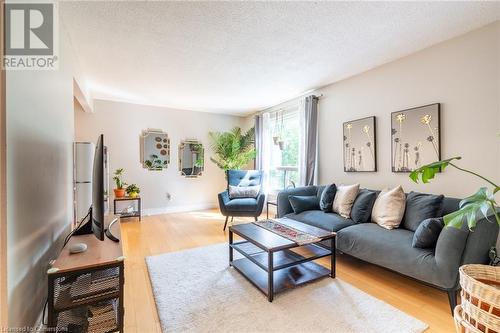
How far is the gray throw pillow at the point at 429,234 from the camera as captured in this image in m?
1.79

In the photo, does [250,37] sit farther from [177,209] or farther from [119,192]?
[177,209]

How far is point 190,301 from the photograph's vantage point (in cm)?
180

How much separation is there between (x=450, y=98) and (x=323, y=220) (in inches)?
70.7

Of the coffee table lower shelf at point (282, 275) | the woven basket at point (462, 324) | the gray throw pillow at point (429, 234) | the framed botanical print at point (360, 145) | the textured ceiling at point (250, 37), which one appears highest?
the textured ceiling at point (250, 37)

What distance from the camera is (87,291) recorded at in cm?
131

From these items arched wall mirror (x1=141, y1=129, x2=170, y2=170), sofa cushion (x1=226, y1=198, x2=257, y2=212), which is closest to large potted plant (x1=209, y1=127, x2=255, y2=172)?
arched wall mirror (x1=141, y1=129, x2=170, y2=170)

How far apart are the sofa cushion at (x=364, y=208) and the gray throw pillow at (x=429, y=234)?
2.36 feet

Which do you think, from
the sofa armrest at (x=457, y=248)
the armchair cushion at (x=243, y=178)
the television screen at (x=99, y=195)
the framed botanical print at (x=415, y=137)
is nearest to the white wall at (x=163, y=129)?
the armchair cushion at (x=243, y=178)

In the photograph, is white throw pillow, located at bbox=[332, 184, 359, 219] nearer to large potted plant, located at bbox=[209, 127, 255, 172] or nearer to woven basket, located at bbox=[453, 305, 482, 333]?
woven basket, located at bbox=[453, 305, 482, 333]

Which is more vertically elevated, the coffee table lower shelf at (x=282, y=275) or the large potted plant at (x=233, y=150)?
the large potted plant at (x=233, y=150)

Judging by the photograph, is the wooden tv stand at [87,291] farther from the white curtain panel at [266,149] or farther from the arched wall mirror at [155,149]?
the white curtain panel at [266,149]

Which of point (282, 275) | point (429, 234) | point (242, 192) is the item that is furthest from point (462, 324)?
point (242, 192)

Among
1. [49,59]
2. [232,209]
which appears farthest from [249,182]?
[49,59]

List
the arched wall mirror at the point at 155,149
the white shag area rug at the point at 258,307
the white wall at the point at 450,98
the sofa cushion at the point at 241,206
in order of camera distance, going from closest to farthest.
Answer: the white shag area rug at the point at 258,307
the white wall at the point at 450,98
the sofa cushion at the point at 241,206
the arched wall mirror at the point at 155,149
